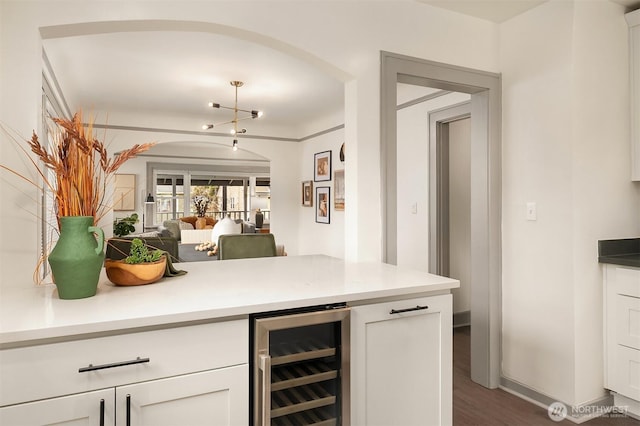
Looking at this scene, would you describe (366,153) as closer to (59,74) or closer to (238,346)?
(238,346)

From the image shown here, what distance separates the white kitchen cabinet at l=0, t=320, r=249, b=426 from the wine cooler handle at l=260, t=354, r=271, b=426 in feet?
0.18

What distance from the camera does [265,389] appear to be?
1.30 metres

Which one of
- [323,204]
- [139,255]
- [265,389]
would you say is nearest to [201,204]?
[323,204]

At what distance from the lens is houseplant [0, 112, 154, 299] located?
1.31 m

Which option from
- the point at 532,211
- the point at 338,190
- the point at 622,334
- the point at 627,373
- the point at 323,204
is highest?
the point at 338,190

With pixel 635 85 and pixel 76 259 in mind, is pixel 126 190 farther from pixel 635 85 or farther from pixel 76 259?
pixel 635 85

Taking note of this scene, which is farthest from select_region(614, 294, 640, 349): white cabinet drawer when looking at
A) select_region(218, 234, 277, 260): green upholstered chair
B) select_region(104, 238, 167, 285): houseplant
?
select_region(104, 238, 167, 285): houseplant

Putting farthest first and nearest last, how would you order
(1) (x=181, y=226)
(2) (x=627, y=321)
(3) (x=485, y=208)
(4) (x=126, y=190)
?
(1) (x=181, y=226) < (4) (x=126, y=190) < (3) (x=485, y=208) < (2) (x=627, y=321)

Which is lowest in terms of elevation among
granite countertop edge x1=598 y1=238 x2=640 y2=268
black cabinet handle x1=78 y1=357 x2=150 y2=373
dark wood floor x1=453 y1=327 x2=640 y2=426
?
dark wood floor x1=453 y1=327 x2=640 y2=426

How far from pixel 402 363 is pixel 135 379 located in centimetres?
96

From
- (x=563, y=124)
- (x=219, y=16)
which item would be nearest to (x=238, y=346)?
(x=219, y=16)

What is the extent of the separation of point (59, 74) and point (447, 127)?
3.85 meters

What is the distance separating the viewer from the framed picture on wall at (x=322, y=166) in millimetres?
6016

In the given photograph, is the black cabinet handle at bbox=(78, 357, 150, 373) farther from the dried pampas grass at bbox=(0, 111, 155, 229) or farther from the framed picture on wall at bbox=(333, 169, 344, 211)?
the framed picture on wall at bbox=(333, 169, 344, 211)
